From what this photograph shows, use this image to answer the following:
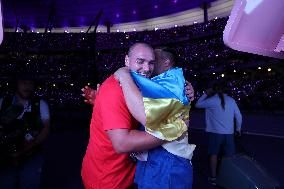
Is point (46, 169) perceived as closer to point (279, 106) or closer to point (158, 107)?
point (158, 107)

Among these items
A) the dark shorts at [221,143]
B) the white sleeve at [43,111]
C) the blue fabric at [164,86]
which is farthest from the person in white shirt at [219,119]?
the blue fabric at [164,86]

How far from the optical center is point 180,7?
20.1m

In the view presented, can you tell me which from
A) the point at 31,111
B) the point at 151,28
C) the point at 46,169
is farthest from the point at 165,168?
the point at 151,28

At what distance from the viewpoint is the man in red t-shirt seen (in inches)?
55.5

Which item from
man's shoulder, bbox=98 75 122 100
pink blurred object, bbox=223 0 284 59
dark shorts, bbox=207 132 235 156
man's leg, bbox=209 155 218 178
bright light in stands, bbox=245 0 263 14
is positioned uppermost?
bright light in stands, bbox=245 0 263 14

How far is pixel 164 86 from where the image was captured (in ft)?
4.57

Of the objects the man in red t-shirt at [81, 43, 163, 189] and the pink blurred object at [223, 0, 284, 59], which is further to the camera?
the man in red t-shirt at [81, 43, 163, 189]

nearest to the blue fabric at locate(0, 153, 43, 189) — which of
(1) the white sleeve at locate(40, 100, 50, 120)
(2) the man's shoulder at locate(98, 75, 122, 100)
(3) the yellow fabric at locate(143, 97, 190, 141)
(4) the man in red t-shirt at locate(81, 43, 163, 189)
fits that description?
(1) the white sleeve at locate(40, 100, 50, 120)

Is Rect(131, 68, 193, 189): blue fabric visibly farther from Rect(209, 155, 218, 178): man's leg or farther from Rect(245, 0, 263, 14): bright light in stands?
Rect(209, 155, 218, 178): man's leg

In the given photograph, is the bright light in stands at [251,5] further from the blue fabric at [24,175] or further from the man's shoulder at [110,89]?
the blue fabric at [24,175]

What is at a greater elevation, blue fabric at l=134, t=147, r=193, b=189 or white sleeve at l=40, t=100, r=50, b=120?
white sleeve at l=40, t=100, r=50, b=120

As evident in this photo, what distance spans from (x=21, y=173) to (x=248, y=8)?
8.80ft

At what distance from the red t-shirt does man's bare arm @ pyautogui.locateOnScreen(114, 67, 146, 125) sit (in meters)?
0.05

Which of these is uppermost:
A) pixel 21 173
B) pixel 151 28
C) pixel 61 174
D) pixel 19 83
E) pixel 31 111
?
pixel 151 28
